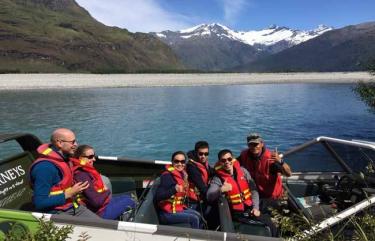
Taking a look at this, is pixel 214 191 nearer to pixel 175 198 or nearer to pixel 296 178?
pixel 175 198

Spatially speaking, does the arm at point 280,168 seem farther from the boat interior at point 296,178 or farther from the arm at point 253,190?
the arm at point 253,190

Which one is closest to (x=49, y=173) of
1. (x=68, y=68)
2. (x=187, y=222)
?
(x=187, y=222)

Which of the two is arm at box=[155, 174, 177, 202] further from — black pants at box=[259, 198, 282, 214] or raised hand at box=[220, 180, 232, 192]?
black pants at box=[259, 198, 282, 214]

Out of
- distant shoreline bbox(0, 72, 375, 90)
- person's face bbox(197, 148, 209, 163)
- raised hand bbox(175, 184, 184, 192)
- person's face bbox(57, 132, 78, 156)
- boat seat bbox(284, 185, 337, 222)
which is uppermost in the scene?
person's face bbox(57, 132, 78, 156)

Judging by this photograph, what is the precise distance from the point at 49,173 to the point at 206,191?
214 centimetres

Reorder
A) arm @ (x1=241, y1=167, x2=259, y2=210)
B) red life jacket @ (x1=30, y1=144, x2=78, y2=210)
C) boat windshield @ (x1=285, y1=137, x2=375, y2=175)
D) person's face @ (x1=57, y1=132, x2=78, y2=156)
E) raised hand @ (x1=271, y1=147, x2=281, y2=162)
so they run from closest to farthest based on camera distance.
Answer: red life jacket @ (x1=30, y1=144, x2=78, y2=210)
person's face @ (x1=57, y1=132, x2=78, y2=156)
arm @ (x1=241, y1=167, x2=259, y2=210)
raised hand @ (x1=271, y1=147, x2=281, y2=162)
boat windshield @ (x1=285, y1=137, x2=375, y2=175)

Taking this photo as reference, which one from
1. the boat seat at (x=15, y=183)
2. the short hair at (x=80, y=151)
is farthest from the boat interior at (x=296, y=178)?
the short hair at (x=80, y=151)

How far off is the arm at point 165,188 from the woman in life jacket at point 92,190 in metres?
0.56

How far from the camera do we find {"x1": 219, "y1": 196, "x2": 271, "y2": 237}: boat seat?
17.6 feet

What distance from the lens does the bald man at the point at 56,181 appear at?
17.6ft

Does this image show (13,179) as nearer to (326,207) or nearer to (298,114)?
(326,207)

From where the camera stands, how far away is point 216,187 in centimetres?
591

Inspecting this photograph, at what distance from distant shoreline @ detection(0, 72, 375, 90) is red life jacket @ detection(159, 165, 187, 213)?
6187cm

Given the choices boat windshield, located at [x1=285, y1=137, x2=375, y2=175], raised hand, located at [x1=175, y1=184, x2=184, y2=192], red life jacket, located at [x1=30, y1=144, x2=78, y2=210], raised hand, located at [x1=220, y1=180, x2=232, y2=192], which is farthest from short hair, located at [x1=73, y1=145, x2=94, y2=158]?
boat windshield, located at [x1=285, y1=137, x2=375, y2=175]
